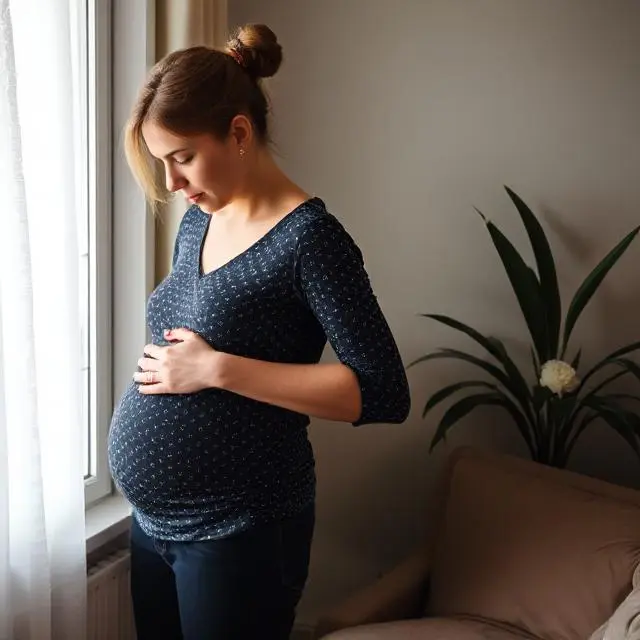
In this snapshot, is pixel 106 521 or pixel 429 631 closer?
pixel 429 631

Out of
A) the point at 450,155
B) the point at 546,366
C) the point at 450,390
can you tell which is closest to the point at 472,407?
the point at 450,390

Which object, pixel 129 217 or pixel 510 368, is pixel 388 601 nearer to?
pixel 510 368

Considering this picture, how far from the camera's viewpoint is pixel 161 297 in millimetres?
1565

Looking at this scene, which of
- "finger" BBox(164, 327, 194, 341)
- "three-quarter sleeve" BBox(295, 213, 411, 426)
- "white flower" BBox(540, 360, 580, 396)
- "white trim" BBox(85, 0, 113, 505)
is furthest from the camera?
"white flower" BBox(540, 360, 580, 396)

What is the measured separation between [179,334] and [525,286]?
944 millimetres

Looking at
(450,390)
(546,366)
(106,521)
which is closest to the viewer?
(106,521)

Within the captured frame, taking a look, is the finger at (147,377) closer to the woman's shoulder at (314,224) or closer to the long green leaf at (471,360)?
the woman's shoulder at (314,224)

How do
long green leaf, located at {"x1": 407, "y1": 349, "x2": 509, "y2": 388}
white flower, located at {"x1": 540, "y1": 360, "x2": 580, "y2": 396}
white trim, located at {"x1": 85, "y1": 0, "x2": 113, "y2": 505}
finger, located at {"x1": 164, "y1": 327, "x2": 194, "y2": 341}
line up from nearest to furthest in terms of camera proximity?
1. finger, located at {"x1": 164, "y1": 327, "x2": 194, "y2": 341}
2. white trim, located at {"x1": 85, "y1": 0, "x2": 113, "y2": 505}
3. white flower, located at {"x1": 540, "y1": 360, "x2": 580, "y2": 396}
4. long green leaf, located at {"x1": 407, "y1": 349, "x2": 509, "y2": 388}

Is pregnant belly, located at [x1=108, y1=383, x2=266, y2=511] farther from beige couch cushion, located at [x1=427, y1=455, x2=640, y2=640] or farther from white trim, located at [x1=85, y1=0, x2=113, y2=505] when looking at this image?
beige couch cushion, located at [x1=427, y1=455, x2=640, y2=640]

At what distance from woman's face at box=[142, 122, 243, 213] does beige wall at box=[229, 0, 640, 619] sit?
3.26 feet

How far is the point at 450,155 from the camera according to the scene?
2.30m

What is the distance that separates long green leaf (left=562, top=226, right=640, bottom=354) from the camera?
2.00 metres

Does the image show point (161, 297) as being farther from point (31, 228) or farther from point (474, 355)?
point (474, 355)

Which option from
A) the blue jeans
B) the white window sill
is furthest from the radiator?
the blue jeans
